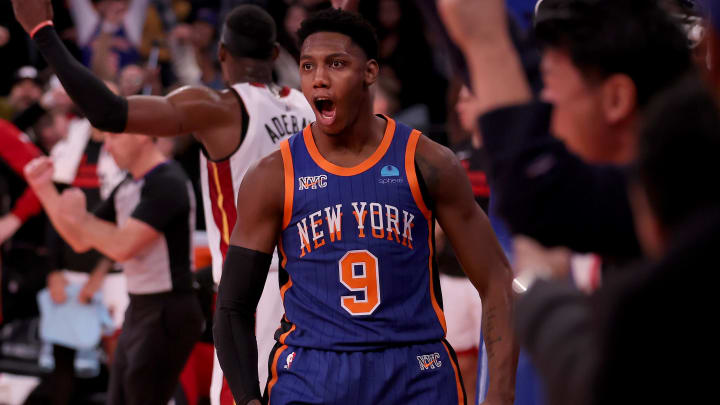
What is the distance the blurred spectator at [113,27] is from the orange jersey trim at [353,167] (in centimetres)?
786

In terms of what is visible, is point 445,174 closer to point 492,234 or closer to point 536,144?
point 492,234

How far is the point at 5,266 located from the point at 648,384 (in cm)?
871

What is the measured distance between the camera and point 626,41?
66.8 inches

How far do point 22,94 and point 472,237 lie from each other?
28.3ft

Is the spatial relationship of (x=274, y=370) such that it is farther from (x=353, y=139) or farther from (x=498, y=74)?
(x=498, y=74)

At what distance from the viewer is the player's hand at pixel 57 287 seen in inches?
312

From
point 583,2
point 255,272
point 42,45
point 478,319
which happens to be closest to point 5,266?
point 478,319

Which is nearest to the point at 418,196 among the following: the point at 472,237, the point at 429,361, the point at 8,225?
the point at 472,237

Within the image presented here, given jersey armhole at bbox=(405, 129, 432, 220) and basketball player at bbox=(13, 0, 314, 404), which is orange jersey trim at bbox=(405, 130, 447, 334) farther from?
basketball player at bbox=(13, 0, 314, 404)

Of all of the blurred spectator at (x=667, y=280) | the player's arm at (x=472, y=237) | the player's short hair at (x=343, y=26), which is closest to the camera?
the blurred spectator at (x=667, y=280)

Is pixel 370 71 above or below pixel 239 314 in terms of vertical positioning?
above

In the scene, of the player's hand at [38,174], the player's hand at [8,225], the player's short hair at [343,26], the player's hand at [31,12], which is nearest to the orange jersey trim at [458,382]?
the player's short hair at [343,26]

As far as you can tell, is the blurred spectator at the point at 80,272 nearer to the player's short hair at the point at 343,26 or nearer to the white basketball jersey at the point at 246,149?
the white basketball jersey at the point at 246,149

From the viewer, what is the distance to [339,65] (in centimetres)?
353
